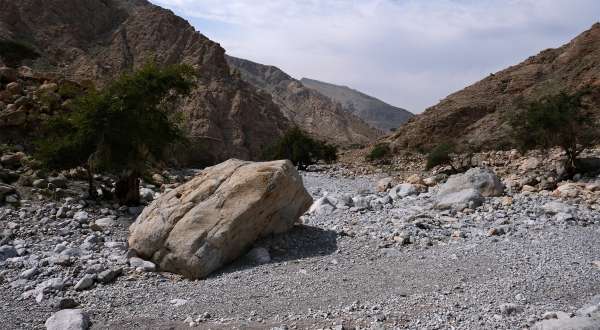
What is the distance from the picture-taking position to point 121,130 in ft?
37.4

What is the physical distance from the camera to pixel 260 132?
43250 millimetres

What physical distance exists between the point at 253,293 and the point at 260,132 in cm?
3708

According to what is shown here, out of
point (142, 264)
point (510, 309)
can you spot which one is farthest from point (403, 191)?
point (510, 309)

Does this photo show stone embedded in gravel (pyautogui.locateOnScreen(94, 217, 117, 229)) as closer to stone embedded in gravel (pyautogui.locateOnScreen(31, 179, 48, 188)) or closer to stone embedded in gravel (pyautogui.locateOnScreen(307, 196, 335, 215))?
stone embedded in gravel (pyautogui.locateOnScreen(31, 179, 48, 188))

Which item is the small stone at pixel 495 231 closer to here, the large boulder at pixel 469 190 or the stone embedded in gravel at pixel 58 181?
the large boulder at pixel 469 190

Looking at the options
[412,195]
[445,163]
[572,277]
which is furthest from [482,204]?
[445,163]

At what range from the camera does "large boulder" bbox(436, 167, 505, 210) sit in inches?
421

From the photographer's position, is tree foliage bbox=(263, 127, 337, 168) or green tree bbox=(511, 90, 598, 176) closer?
green tree bbox=(511, 90, 598, 176)

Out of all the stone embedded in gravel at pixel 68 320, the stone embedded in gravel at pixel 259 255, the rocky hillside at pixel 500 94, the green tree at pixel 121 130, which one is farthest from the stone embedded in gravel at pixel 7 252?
the rocky hillside at pixel 500 94

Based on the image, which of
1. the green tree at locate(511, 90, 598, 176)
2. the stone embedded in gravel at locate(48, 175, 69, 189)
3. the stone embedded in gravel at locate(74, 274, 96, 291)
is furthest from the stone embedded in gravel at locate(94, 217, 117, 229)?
the green tree at locate(511, 90, 598, 176)

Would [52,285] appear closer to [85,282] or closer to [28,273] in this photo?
[85,282]

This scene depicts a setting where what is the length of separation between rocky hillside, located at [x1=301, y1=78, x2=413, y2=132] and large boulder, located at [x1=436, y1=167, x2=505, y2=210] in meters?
132

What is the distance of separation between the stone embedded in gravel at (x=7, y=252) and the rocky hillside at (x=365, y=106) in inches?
5405

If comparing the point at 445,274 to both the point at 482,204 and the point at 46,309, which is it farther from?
the point at 46,309
